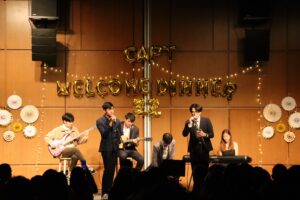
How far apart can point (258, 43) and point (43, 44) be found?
13.3 ft

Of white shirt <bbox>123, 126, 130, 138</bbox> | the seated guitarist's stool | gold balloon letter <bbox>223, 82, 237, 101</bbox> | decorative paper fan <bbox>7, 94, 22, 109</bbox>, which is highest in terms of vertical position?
gold balloon letter <bbox>223, 82, 237, 101</bbox>

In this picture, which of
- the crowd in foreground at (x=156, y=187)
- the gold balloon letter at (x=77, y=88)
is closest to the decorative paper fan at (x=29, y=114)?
the gold balloon letter at (x=77, y=88)

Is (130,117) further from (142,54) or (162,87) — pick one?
(142,54)

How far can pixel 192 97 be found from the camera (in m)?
10.5

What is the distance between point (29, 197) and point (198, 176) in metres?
1.92

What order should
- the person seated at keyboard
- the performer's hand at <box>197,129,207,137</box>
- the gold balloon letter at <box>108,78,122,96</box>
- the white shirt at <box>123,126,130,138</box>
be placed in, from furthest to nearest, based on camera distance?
the gold balloon letter at <box>108,78,122,96</box> → the person seated at keyboard → the white shirt at <box>123,126,130,138</box> → the performer's hand at <box>197,129,207,137</box>

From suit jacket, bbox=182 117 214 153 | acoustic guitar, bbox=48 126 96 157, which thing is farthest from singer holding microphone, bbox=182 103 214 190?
acoustic guitar, bbox=48 126 96 157

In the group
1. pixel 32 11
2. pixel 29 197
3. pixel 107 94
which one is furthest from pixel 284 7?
pixel 29 197

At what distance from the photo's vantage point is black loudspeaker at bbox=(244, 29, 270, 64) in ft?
33.3

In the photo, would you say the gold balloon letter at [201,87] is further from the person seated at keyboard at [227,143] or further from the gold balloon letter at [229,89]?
the person seated at keyboard at [227,143]

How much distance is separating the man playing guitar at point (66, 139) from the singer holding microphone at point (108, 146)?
0.85 meters

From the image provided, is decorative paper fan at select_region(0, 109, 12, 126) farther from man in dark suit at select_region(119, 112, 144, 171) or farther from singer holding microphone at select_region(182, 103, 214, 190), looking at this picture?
singer holding microphone at select_region(182, 103, 214, 190)

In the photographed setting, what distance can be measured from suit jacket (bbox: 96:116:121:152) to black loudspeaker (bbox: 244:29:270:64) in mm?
3152

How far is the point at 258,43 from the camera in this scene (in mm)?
10180
